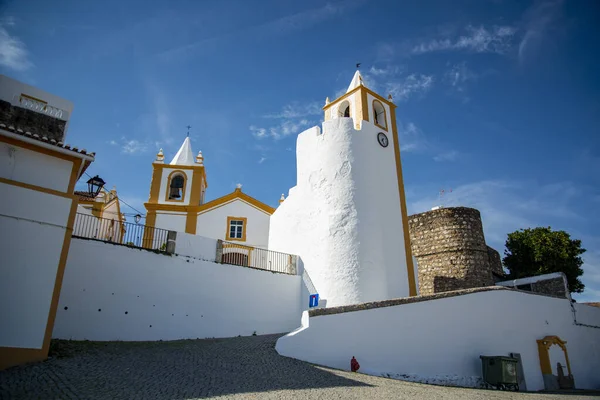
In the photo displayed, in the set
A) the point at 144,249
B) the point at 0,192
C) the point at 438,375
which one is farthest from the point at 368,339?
the point at 0,192

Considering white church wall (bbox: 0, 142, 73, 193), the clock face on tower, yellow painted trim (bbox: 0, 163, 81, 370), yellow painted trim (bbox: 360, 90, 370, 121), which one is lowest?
yellow painted trim (bbox: 0, 163, 81, 370)

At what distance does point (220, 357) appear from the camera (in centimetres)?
1026

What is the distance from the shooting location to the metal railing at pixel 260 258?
16797mm

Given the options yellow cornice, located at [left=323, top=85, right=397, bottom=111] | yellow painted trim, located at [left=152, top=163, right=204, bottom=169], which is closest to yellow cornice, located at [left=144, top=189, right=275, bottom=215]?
yellow painted trim, located at [left=152, top=163, right=204, bottom=169]

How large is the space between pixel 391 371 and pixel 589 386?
1017 centimetres

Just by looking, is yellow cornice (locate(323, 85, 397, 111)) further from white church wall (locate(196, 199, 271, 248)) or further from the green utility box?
the green utility box

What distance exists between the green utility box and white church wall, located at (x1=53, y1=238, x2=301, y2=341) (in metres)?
6.87

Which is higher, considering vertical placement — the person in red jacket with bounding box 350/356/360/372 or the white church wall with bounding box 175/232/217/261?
the white church wall with bounding box 175/232/217/261

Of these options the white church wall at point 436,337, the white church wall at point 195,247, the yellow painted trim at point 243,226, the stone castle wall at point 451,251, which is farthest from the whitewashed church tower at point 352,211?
the stone castle wall at point 451,251

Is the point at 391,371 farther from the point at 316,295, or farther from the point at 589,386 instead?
the point at 589,386

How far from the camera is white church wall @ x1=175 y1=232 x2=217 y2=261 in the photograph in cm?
1402

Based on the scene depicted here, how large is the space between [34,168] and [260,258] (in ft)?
34.6

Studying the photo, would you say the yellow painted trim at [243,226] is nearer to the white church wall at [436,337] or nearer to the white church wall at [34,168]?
the white church wall at [436,337]

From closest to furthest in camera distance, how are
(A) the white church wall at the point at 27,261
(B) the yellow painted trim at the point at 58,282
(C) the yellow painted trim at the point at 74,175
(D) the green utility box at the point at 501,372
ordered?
(A) the white church wall at the point at 27,261 < (B) the yellow painted trim at the point at 58,282 < (C) the yellow painted trim at the point at 74,175 < (D) the green utility box at the point at 501,372
